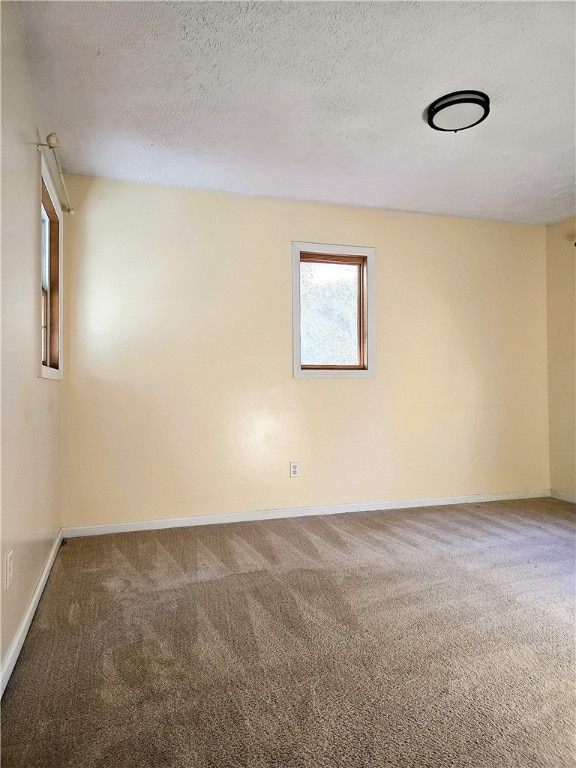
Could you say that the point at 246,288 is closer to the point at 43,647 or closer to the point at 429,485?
the point at 429,485

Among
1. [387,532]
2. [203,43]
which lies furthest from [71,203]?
[387,532]

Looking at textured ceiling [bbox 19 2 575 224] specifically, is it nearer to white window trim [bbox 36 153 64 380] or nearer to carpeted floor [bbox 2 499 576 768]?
white window trim [bbox 36 153 64 380]

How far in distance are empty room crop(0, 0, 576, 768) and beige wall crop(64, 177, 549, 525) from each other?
0.08ft

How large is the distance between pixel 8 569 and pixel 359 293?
3319 millimetres

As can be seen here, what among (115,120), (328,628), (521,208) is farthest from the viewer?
(521,208)

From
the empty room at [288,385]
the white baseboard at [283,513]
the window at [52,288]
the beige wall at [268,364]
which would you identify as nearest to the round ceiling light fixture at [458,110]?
the empty room at [288,385]

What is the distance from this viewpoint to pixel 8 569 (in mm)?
1674

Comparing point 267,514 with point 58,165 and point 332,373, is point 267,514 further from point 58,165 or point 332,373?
point 58,165

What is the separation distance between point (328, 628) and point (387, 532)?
1531 mm

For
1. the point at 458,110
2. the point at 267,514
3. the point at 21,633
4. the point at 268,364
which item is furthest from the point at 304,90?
the point at 267,514

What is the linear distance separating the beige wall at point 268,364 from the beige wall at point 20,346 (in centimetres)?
96

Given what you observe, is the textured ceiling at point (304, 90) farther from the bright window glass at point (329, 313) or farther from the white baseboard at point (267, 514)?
the white baseboard at point (267, 514)

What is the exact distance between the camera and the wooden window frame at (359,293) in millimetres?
3995

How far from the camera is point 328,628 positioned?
6.53 ft
